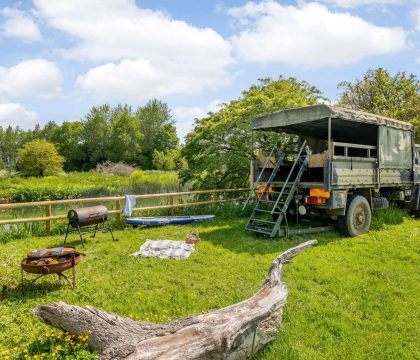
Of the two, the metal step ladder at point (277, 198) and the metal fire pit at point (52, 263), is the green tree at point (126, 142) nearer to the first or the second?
the metal step ladder at point (277, 198)

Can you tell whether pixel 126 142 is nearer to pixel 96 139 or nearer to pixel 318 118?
pixel 96 139

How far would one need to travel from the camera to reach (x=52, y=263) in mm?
4242

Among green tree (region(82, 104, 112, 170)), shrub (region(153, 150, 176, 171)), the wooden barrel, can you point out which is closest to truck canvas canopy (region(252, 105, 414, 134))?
the wooden barrel

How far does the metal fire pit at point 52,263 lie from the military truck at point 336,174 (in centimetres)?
395

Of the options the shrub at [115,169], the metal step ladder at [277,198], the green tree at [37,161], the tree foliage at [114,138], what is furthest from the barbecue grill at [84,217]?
the tree foliage at [114,138]

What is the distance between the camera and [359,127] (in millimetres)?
9047

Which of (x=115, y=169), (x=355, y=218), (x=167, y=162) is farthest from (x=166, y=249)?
(x=115, y=169)

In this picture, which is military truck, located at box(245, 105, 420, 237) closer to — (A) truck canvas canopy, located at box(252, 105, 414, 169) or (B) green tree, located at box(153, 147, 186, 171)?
(A) truck canvas canopy, located at box(252, 105, 414, 169)

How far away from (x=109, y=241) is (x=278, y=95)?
26.8ft

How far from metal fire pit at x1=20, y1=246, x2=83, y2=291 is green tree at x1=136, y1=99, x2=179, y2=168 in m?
41.8

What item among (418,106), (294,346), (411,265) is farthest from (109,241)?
(418,106)

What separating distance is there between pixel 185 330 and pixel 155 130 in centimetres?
5006

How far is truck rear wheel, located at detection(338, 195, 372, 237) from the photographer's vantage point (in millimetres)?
7164

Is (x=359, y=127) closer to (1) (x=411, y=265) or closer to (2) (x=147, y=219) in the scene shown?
(1) (x=411, y=265)
